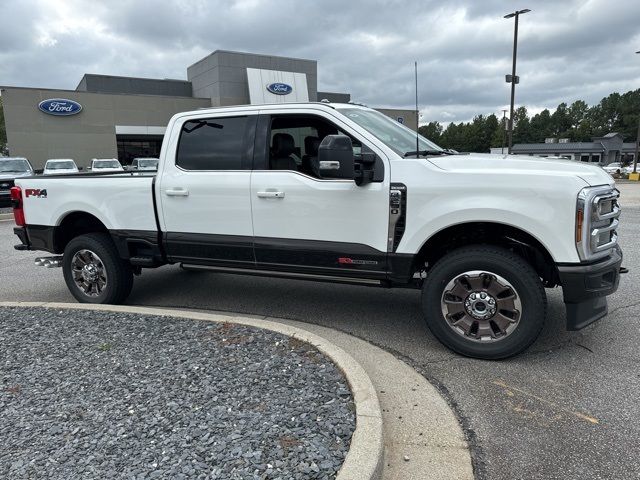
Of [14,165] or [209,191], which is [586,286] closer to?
[209,191]

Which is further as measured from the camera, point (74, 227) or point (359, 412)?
point (74, 227)

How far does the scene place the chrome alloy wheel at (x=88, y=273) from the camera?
5570 millimetres

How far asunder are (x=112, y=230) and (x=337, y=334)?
267 cm

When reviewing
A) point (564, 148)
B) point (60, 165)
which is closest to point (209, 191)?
point (60, 165)

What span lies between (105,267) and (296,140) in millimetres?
2528

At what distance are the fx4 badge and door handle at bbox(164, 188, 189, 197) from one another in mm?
1700

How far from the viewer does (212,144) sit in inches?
194

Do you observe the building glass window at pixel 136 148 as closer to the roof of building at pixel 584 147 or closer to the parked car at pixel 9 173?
the parked car at pixel 9 173

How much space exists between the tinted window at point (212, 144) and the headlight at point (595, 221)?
2894 mm

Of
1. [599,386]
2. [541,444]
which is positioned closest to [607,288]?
[599,386]

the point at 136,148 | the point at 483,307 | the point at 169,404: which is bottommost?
the point at 169,404

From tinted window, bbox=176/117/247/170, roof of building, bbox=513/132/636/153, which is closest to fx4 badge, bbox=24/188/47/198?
tinted window, bbox=176/117/247/170

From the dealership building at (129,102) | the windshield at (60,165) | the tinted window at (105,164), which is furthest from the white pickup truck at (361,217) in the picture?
the dealership building at (129,102)

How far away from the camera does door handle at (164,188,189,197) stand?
493 cm
